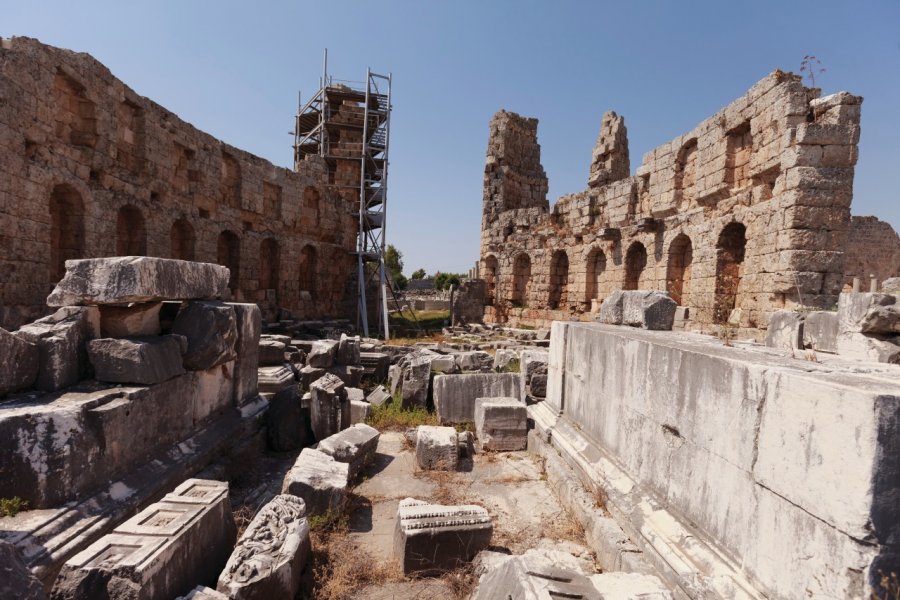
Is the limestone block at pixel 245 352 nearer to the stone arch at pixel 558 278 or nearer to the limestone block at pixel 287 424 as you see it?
the limestone block at pixel 287 424

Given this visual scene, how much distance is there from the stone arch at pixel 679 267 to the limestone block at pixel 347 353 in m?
9.09

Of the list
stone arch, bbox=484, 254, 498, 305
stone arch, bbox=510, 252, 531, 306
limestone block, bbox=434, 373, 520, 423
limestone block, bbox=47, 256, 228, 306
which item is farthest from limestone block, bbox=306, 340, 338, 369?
stone arch, bbox=484, 254, 498, 305

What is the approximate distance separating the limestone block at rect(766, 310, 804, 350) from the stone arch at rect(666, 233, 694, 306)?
238 inches

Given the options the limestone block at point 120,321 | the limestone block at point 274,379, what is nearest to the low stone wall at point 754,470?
the limestone block at point 120,321

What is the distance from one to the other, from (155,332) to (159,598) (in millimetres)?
2625

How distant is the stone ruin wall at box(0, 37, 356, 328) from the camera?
314 inches

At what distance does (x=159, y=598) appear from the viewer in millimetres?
2416

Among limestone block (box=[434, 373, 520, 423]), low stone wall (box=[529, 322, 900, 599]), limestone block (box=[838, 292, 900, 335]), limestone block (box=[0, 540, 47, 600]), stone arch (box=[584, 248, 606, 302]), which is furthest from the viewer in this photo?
stone arch (box=[584, 248, 606, 302])

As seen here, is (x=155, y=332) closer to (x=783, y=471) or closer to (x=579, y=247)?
(x=783, y=471)

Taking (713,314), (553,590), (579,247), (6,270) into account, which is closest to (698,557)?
(553,590)

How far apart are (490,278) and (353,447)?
15.7 metres

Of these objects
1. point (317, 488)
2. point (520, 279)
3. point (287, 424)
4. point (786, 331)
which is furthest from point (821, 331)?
point (520, 279)

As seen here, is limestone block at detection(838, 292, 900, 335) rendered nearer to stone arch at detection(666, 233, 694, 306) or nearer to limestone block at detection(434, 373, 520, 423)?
limestone block at detection(434, 373, 520, 423)

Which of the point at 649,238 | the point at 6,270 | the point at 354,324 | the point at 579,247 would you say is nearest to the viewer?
the point at 6,270
